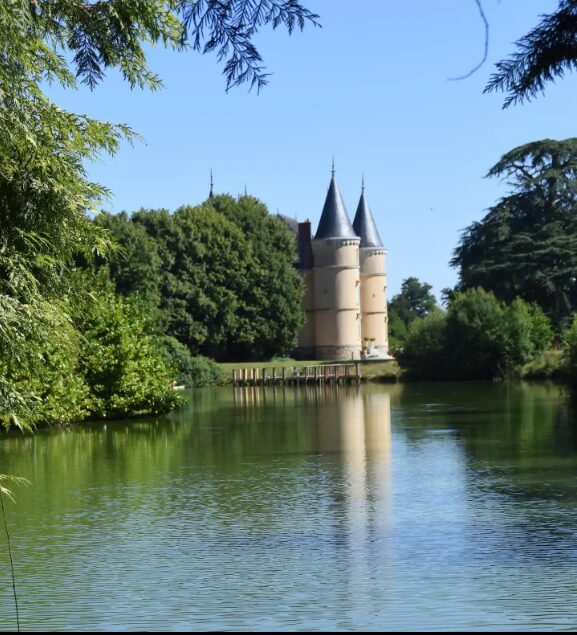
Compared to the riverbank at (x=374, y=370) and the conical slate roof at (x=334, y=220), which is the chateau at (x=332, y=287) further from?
the riverbank at (x=374, y=370)

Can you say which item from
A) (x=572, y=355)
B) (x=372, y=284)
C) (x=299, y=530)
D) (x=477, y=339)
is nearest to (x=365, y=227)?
(x=372, y=284)

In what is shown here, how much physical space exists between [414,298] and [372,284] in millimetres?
20774

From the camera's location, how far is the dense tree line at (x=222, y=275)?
47469mm

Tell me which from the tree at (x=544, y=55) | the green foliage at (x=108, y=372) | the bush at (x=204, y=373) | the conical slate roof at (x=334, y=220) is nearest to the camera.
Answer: the tree at (x=544, y=55)

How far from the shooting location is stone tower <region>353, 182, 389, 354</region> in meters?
63.5

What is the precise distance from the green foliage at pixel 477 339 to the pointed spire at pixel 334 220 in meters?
16.5

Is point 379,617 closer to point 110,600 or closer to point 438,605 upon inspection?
point 438,605

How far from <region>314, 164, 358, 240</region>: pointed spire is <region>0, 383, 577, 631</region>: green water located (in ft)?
128

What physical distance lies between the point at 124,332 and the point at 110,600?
16.1 m

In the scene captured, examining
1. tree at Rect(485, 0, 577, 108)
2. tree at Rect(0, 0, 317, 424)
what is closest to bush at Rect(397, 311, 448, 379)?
tree at Rect(0, 0, 317, 424)

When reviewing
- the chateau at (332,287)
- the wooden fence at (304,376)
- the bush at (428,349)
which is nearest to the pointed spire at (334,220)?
the chateau at (332,287)

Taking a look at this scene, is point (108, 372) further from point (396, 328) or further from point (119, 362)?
point (396, 328)

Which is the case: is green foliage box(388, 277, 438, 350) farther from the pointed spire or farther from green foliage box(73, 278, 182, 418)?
green foliage box(73, 278, 182, 418)

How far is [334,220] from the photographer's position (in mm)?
59562
